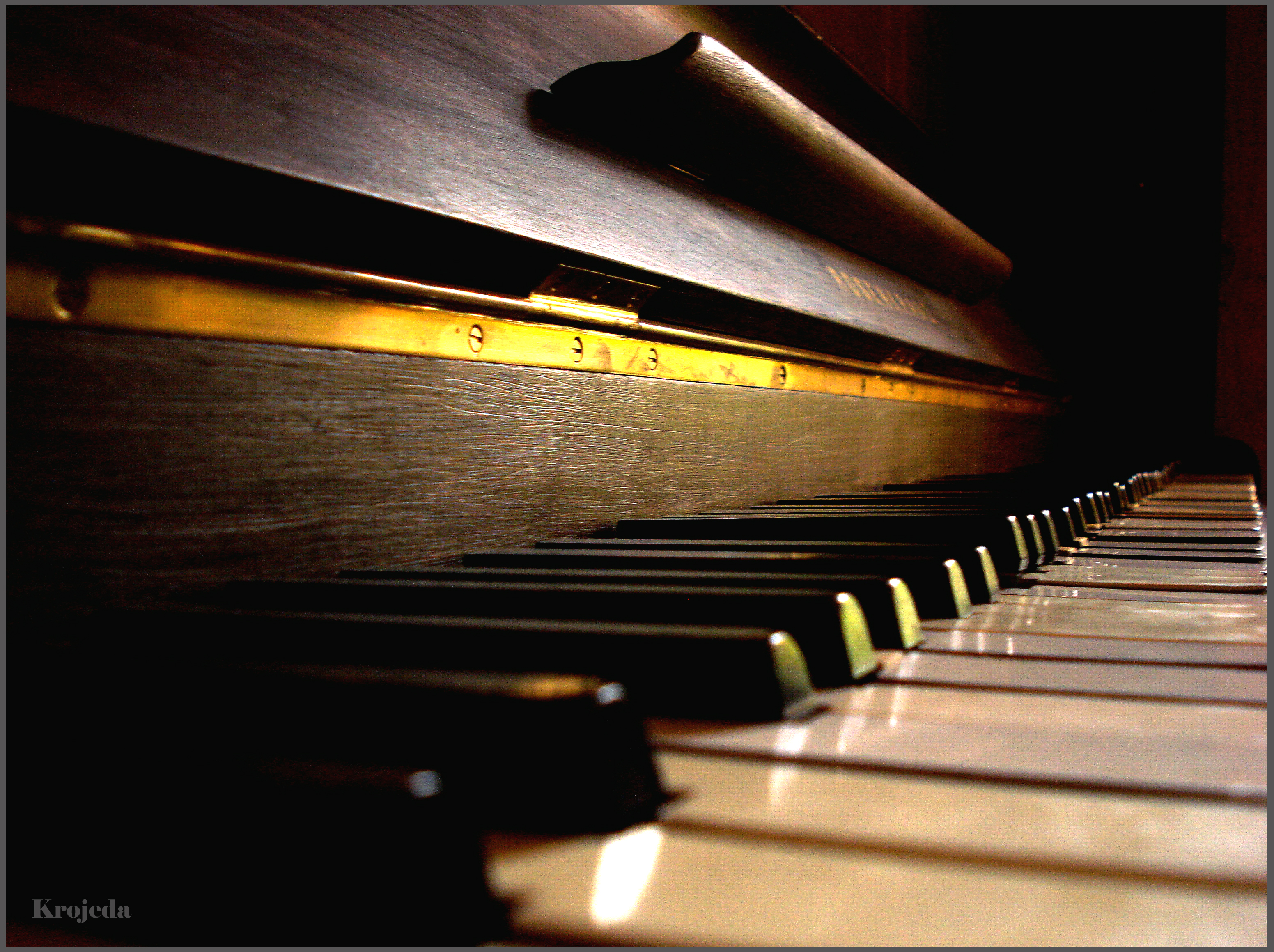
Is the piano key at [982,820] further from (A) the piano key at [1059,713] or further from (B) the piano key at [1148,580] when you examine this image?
(B) the piano key at [1148,580]

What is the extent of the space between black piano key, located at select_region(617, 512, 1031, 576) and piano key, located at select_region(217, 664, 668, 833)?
689 mm

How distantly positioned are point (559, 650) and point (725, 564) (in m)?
0.33

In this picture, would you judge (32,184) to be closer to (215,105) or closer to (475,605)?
(215,105)

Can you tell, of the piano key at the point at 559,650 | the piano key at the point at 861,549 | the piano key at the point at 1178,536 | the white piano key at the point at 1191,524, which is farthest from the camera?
the white piano key at the point at 1191,524

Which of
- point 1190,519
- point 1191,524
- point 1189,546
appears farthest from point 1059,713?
point 1190,519

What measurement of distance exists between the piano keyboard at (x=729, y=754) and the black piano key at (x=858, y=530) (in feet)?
0.86

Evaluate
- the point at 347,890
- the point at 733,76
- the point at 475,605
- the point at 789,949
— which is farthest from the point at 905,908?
the point at 733,76

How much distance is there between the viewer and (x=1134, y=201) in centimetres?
600

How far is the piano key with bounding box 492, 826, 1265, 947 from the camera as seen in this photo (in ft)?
0.95

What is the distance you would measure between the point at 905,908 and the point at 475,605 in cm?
41

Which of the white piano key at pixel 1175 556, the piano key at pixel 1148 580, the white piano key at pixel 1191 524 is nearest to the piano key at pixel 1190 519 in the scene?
the white piano key at pixel 1191 524

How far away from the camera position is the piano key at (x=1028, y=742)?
0.42 m

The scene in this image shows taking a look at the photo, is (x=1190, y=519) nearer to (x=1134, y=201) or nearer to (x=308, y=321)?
(x=308, y=321)

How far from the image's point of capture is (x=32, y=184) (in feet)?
1.88
